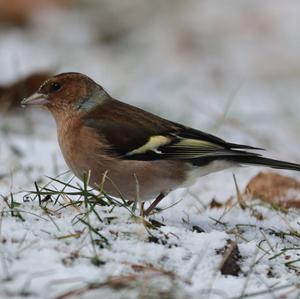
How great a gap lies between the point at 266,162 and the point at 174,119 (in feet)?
10.1

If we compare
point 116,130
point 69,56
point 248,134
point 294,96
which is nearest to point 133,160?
point 116,130

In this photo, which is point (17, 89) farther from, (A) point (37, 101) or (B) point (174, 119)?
(A) point (37, 101)

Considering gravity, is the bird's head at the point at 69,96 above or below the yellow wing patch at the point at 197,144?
above

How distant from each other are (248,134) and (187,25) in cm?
464

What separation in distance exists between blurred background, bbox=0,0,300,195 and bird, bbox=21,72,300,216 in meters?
1.75

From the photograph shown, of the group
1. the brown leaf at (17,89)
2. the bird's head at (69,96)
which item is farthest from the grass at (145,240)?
the brown leaf at (17,89)

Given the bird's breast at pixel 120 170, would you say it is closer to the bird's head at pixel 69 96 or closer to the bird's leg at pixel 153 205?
the bird's leg at pixel 153 205

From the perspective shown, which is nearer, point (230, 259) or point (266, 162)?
point (230, 259)

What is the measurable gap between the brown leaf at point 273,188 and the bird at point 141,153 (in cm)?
61

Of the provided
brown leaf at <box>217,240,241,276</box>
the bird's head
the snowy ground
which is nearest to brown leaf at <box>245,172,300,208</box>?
the snowy ground

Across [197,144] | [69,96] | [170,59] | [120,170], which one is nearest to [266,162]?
[197,144]

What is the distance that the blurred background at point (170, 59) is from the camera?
7.49 m

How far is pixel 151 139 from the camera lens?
4.54 m

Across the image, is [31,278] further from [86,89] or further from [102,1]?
[102,1]
